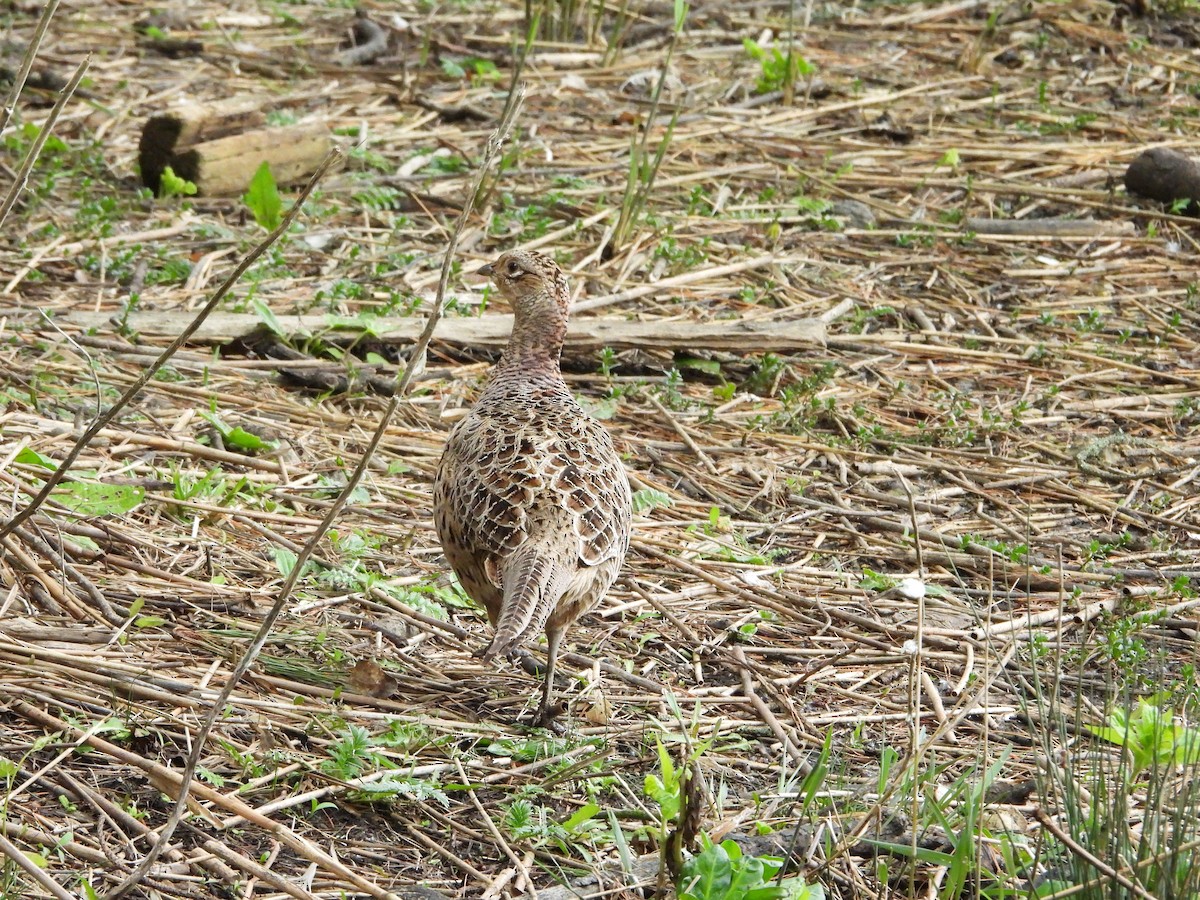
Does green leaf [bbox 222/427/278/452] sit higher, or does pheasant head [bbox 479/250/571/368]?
pheasant head [bbox 479/250/571/368]

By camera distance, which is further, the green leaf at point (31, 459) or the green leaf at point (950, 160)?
the green leaf at point (950, 160)

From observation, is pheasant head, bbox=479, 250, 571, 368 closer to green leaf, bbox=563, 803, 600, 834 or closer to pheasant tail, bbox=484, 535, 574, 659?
pheasant tail, bbox=484, 535, 574, 659

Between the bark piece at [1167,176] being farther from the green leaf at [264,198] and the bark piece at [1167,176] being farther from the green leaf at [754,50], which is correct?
the green leaf at [264,198]

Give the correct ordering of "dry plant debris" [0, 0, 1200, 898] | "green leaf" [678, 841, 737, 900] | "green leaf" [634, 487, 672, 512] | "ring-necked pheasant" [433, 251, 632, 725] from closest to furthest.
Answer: "green leaf" [678, 841, 737, 900] → "dry plant debris" [0, 0, 1200, 898] → "ring-necked pheasant" [433, 251, 632, 725] → "green leaf" [634, 487, 672, 512]

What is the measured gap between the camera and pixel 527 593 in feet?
13.1

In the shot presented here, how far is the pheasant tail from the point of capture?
3.84 metres

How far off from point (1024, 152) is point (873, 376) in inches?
119

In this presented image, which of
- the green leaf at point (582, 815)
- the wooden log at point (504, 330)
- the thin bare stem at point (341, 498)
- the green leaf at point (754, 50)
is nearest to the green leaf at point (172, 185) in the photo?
the wooden log at point (504, 330)

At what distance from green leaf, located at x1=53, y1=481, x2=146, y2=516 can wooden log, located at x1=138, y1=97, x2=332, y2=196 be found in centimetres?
363

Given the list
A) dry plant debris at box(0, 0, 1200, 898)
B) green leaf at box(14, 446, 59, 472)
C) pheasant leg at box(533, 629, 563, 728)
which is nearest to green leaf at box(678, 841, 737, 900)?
dry plant debris at box(0, 0, 1200, 898)

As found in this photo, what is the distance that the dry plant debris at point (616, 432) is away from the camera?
12.7ft

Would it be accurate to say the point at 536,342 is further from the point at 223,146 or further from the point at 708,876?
the point at 223,146

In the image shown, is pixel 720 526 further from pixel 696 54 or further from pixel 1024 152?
pixel 696 54

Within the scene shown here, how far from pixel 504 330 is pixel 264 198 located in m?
1.53
